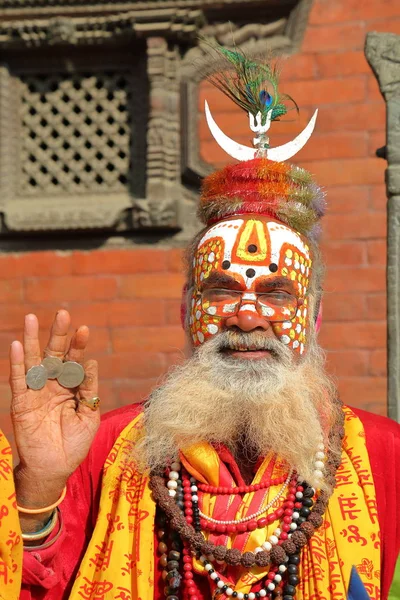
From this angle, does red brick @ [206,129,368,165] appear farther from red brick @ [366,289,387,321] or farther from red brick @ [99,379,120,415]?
red brick @ [99,379,120,415]

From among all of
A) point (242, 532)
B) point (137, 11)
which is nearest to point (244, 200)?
point (242, 532)

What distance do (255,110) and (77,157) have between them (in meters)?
2.06

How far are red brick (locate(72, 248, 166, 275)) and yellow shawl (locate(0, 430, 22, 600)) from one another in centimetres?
229

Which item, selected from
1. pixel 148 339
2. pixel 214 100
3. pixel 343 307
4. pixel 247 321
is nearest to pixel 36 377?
pixel 247 321

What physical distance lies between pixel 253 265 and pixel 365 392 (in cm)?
179

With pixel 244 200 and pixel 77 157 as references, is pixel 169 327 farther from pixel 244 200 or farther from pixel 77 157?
pixel 244 200

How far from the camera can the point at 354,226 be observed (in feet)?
14.0

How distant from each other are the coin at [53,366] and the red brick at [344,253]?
2.23m

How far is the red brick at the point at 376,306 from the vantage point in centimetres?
422

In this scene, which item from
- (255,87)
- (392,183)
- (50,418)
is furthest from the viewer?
(392,183)

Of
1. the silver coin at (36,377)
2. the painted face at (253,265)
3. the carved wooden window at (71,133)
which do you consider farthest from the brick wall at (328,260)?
the silver coin at (36,377)

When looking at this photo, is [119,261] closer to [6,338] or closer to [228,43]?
[6,338]

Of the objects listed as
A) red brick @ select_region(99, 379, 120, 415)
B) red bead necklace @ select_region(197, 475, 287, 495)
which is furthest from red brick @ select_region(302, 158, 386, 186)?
red bead necklace @ select_region(197, 475, 287, 495)

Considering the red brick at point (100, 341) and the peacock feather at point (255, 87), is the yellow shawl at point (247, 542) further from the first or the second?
the red brick at point (100, 341)
